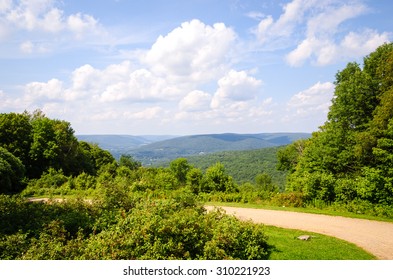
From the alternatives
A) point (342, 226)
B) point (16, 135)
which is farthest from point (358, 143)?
point (16, 135)

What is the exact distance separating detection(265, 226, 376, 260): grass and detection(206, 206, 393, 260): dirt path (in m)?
0.60

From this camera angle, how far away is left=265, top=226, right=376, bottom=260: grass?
930 centimetres

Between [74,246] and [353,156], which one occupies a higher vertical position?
[353,156]

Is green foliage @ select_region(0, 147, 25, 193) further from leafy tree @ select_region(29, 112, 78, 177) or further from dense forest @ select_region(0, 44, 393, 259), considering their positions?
leafy tree @ select_region(29, 112, 78, 177)

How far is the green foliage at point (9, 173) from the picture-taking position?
2248 cm

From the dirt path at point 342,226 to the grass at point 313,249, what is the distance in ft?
1.98

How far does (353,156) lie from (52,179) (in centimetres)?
2581

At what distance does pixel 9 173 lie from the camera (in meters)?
23.6

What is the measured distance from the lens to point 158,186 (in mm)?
23922

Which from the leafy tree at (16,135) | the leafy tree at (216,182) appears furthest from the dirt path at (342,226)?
the leafy tree at (16,135)

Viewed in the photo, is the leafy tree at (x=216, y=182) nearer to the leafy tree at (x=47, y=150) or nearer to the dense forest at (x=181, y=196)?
the dense forest at (x=181, y=196)
